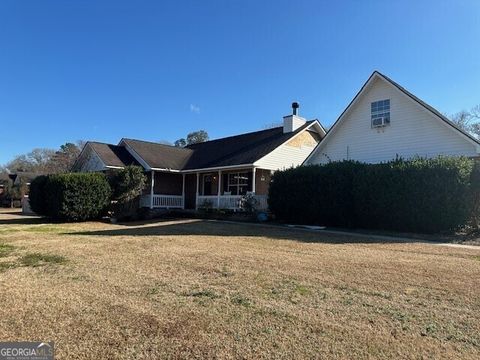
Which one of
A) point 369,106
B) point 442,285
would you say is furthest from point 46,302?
point 369,106

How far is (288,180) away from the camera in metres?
18.3

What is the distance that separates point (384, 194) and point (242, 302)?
11.0 metres

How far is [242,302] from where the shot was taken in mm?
5492

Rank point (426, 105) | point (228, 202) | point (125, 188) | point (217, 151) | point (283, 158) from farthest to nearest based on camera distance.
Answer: point (217, 151), point (283, 158), point (228, 202), point (125, 188), point (426, 105)

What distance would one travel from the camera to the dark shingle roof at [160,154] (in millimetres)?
25406

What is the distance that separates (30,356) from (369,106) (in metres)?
18.6

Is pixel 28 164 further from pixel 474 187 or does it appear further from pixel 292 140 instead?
pixel 474 187

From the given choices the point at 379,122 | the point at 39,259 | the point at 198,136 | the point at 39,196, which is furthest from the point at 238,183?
the point at 198,136

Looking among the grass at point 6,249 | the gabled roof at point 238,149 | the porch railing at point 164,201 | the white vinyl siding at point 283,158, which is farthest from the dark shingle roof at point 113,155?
the grass at point 6,249

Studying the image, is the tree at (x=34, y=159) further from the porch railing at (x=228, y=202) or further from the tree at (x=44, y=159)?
the porch railing at (x=228, y=202)

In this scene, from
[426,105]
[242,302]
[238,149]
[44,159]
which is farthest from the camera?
[44,159]

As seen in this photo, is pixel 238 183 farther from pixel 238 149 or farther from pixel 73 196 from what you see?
pixel 73 196

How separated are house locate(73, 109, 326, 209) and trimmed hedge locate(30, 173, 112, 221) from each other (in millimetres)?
3880

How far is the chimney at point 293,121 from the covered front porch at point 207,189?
11.3ft
